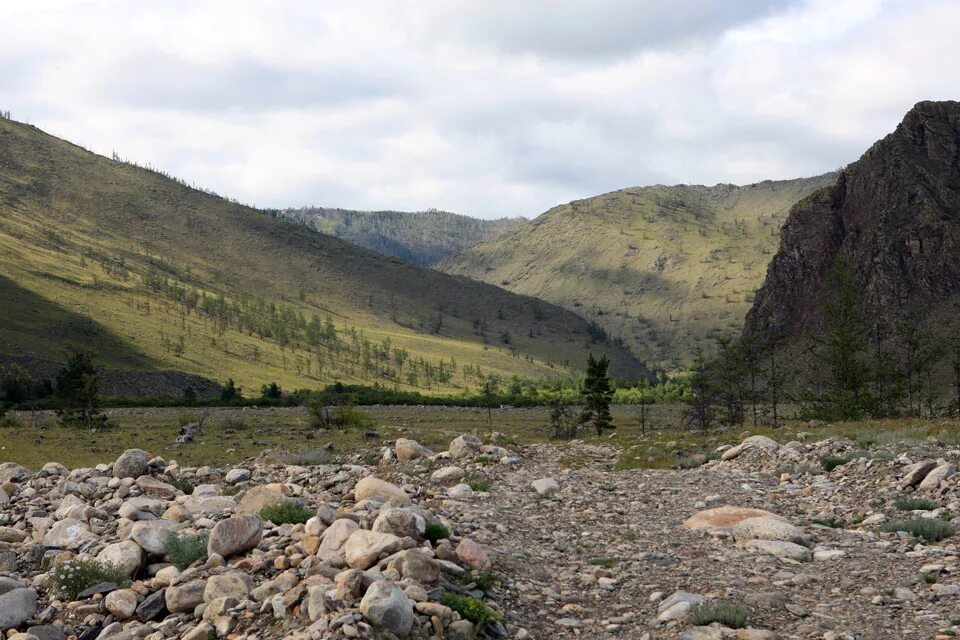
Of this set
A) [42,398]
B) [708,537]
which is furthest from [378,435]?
[42,398]

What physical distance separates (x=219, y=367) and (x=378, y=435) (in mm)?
121178

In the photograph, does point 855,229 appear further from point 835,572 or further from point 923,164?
point 835,572

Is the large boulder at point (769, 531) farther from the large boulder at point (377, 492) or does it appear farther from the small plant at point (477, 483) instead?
the small plant at point (477, 483)

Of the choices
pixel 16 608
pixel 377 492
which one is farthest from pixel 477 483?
pixel 16 608

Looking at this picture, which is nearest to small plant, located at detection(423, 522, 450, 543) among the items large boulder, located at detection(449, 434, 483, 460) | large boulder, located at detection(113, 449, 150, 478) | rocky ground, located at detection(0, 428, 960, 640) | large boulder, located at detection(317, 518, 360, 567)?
rocky ground, located at detection(0, 428, 960, 640)

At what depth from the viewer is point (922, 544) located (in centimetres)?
1380

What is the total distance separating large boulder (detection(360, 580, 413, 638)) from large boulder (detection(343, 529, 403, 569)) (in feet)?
5.80

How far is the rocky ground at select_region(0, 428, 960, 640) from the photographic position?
9.95 m

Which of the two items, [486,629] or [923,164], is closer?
[486,629]

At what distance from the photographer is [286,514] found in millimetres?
13836

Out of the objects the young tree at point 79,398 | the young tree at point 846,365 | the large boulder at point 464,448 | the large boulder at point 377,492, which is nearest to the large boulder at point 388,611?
the large boulder at point 377,492

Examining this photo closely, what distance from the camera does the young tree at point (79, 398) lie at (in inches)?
2373

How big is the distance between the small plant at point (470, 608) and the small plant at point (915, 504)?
36.2ft

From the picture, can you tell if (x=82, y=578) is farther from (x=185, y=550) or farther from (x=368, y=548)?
(x=368, y=548)
